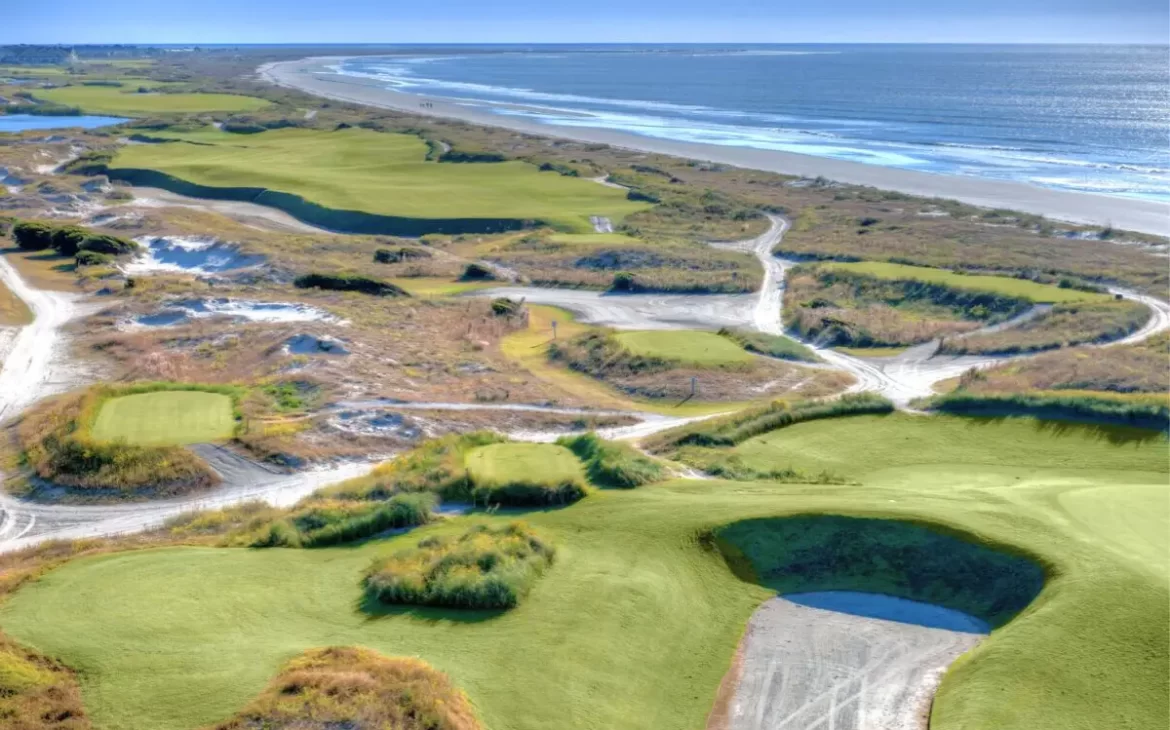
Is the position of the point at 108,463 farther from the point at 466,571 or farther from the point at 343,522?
the point at 466,571

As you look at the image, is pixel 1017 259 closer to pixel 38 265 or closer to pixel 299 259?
pixel 299 259

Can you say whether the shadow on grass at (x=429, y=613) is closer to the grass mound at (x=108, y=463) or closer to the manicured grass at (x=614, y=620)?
the manicured grass at (x=614, y=620)

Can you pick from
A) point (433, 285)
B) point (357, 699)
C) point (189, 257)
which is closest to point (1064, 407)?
point (357, 699)

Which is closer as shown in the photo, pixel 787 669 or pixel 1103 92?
pixel 787 669

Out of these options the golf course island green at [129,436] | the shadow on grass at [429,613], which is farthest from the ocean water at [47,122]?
the shadow on grass at [429,613]

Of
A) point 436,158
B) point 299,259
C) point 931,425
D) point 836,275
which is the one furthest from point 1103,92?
point 931,425

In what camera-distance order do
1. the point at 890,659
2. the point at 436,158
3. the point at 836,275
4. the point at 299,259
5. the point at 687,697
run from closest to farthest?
the point at 687,697
the point at 890,659
the point at 836,275
the point at 299,259
the point at 436,158
